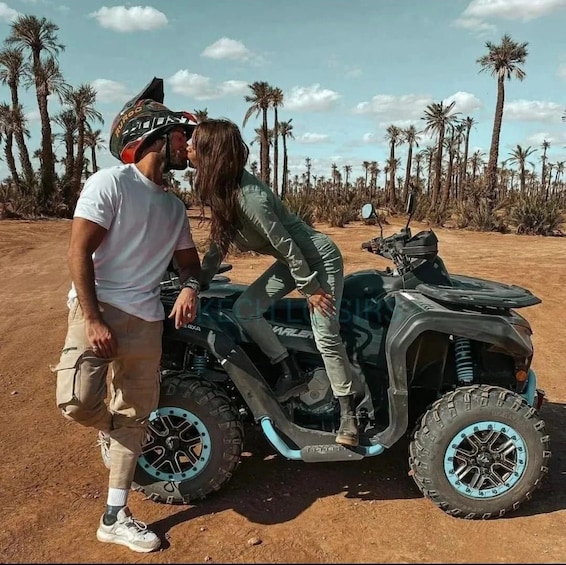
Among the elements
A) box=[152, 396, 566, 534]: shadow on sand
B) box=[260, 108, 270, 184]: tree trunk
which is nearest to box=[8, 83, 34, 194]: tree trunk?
box=[260, 108, 270, 184]: tree trunk

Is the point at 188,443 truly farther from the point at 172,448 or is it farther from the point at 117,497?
the point at 117,497

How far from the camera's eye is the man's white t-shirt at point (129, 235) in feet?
8.82

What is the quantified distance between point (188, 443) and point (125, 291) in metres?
0.98

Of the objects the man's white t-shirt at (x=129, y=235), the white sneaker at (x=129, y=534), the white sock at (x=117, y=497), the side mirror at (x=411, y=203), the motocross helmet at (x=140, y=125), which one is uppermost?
the motocross helmet at (x=140, y=125)

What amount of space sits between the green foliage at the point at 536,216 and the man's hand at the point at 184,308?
65.0 ft

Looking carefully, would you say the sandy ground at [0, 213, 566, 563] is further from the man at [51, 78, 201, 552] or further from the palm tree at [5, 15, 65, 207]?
the palm tree at [5, 15, 65, 207]

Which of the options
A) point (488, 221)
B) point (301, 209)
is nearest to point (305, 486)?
point (301, 209)

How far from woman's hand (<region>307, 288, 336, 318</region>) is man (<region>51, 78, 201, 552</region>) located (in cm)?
60

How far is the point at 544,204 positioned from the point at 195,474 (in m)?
20.5

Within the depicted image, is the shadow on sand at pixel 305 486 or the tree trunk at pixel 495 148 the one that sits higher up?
the tree trunk at pixel 495 148

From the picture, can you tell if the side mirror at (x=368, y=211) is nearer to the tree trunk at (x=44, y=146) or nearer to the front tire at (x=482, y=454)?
the front tire at (x=482, y=454)

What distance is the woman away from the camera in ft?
9.52

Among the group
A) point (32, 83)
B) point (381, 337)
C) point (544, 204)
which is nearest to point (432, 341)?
point (381, 337)

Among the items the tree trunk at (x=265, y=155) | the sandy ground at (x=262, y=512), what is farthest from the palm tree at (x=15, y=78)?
the sandy ground at (x=262, y=512)
